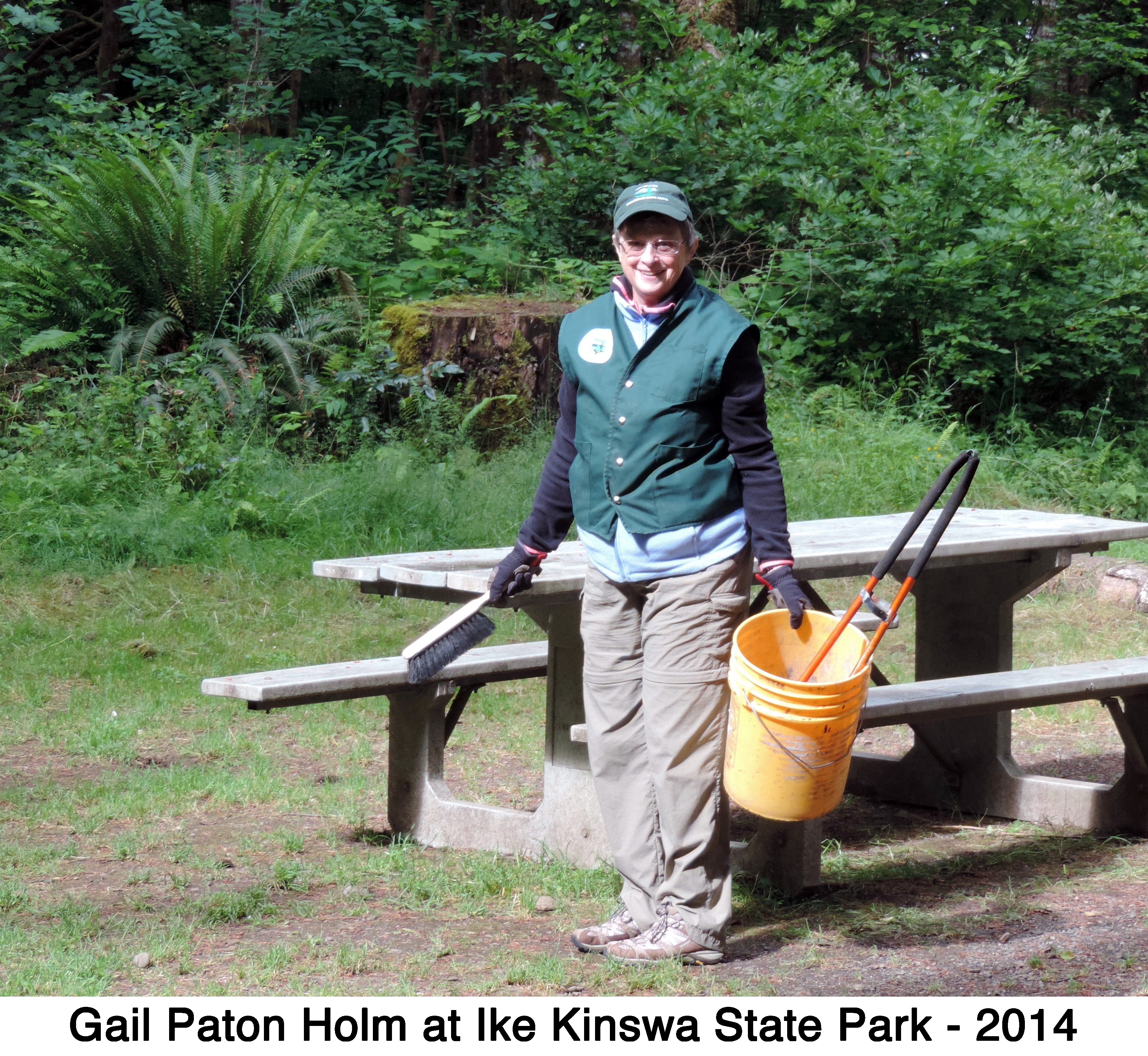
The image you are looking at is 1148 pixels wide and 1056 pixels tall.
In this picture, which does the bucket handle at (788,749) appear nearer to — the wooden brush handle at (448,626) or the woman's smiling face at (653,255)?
the wooden brush handle at (448,626)

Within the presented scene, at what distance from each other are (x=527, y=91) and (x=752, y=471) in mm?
12884

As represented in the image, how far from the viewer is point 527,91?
15.3 meters

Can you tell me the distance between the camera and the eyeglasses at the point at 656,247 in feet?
11.0

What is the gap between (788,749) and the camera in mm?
3074

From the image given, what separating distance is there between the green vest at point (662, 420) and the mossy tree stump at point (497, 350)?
6055mm

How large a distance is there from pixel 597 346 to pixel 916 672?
250 cm

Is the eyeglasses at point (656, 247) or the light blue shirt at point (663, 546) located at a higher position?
the eyeglasses at point (656, 247)

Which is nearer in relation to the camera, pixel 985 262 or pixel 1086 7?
pixel 985 262

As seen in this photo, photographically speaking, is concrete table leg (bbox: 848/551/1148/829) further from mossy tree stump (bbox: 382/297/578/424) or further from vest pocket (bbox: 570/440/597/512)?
mossy tree stump (bbox: 382/297/578/424)

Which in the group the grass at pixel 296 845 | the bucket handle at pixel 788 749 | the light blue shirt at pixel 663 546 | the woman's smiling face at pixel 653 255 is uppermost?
the woman's smiling face at pixel 653 255

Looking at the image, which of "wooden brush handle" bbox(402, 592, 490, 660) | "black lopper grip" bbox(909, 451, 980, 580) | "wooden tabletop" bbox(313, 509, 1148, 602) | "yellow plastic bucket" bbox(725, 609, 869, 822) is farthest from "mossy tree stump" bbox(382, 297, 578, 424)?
"yellow plastic bucket" bbox(725, 609, 869, 822)

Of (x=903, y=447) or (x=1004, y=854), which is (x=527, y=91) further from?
(x=1004, y=854)

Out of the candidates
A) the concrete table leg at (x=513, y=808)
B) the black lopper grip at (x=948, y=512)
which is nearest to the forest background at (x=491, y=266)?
the concrete table leg at (x=513, y=808)
